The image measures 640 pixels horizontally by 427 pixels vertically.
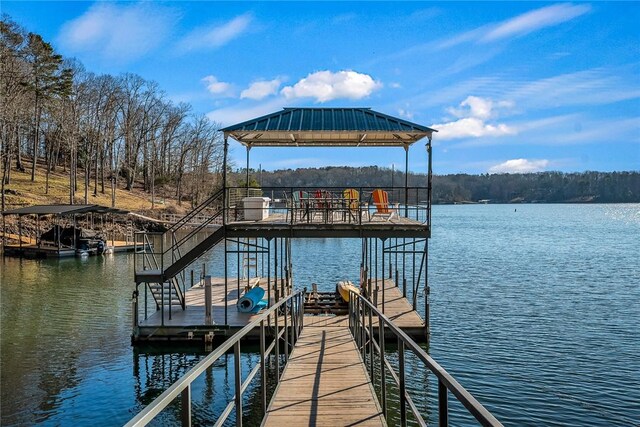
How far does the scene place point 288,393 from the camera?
7.68 meters

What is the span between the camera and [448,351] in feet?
53.4

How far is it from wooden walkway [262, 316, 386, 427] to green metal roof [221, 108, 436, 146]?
7818 millimetres


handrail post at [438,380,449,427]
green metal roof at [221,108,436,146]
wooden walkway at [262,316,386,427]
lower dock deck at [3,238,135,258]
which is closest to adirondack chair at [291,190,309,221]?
green metal roof at [221,108,436,146]

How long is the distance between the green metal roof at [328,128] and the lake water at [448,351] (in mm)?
6527

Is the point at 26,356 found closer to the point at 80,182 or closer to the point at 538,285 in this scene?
the point at 538,285

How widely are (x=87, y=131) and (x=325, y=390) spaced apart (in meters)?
68.1

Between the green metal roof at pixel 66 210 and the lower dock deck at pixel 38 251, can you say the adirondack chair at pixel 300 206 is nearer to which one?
the green metal roof at pixel 66 210

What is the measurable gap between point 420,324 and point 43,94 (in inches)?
2213

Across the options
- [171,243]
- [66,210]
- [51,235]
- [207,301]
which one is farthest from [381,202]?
[51,235]

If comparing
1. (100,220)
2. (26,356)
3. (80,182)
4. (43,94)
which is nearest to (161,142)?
(80,182)

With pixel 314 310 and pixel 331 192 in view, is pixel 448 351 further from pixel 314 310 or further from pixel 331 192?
pixel 331 192

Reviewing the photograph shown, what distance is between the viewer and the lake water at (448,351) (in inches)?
474

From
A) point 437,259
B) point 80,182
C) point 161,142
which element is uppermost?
point 161,142

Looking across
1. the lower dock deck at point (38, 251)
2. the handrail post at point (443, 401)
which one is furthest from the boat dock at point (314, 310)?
the lower dock deck at point (38, 251)
